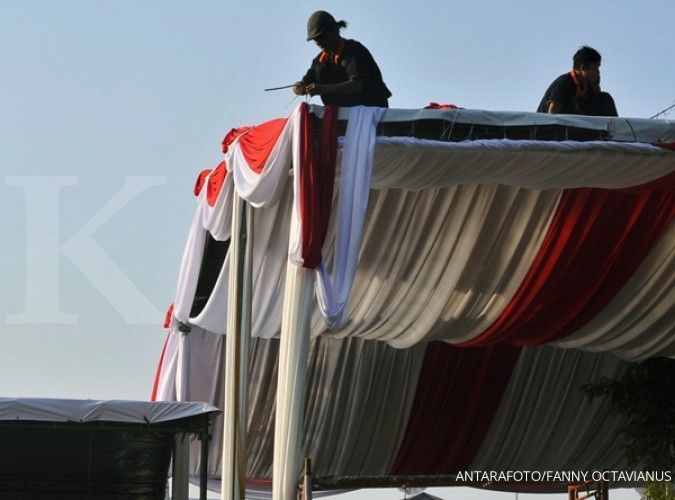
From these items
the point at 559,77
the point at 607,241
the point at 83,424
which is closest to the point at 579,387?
the point at 607,241

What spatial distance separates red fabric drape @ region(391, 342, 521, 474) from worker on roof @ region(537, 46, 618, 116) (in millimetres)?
4064

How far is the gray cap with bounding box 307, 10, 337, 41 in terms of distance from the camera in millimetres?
7895

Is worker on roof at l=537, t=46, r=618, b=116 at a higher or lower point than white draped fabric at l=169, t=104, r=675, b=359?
higher

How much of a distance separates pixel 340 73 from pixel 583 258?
258cm

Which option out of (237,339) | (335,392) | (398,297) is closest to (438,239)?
(398,297)

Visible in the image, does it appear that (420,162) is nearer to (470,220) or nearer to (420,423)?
(470,220)

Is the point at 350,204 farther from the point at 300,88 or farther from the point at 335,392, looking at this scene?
the point at 335,392

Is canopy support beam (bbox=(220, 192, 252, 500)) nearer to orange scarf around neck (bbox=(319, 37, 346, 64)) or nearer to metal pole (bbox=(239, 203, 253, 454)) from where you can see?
metal pole (bbox=(239, 203, 253, 454))

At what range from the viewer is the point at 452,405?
41.4 feet

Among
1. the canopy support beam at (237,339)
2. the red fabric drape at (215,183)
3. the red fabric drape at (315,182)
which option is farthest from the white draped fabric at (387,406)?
the red fabric drape at (315,182)

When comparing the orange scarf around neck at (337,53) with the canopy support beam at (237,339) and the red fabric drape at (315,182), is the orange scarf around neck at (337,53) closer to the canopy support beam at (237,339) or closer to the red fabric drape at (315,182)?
the red fabric drape at (315,182)

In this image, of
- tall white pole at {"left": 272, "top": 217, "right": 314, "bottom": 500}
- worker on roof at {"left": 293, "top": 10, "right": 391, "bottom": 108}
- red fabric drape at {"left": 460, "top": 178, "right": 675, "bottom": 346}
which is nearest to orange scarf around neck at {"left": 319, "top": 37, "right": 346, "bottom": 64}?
worker on roof at {"left": 293, "top": 10, "right": 391, "bottom": 108}

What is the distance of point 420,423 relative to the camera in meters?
12.8

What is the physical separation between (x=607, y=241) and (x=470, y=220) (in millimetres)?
1043
